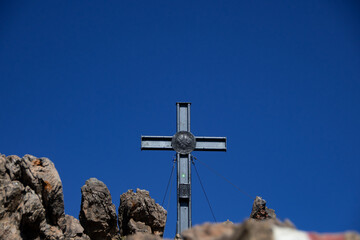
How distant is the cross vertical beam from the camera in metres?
19.7

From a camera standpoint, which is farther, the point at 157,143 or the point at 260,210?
the point at 157,143

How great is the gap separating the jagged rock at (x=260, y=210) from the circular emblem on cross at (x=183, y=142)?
3628mm

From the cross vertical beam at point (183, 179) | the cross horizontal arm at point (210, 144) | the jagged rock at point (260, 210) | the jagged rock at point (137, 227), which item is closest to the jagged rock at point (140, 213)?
the jagged rock at point (137, 227)

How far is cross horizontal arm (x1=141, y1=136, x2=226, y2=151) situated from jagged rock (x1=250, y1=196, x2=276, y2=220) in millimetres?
3158

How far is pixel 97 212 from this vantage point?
18.8 m

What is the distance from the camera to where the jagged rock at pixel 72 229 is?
1661 centimetres

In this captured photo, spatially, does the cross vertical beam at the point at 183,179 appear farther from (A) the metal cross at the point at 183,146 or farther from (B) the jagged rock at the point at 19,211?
(B) the jagged rock at the point at 19,211

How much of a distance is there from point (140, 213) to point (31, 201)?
5.17 m

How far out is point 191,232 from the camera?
28.0 feet

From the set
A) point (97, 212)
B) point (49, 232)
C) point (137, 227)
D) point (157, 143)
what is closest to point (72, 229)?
point (49, 232)

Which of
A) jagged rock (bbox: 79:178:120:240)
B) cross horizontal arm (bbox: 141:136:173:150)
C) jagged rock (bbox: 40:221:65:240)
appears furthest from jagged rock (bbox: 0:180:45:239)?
cross horizontal arm (bbox: 141:136:173:150)

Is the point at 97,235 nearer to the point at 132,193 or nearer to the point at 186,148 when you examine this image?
the point at 132,193

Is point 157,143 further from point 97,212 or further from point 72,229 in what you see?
point 72,229

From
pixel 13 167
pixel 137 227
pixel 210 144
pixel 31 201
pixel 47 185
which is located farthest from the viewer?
pixel 210 144
